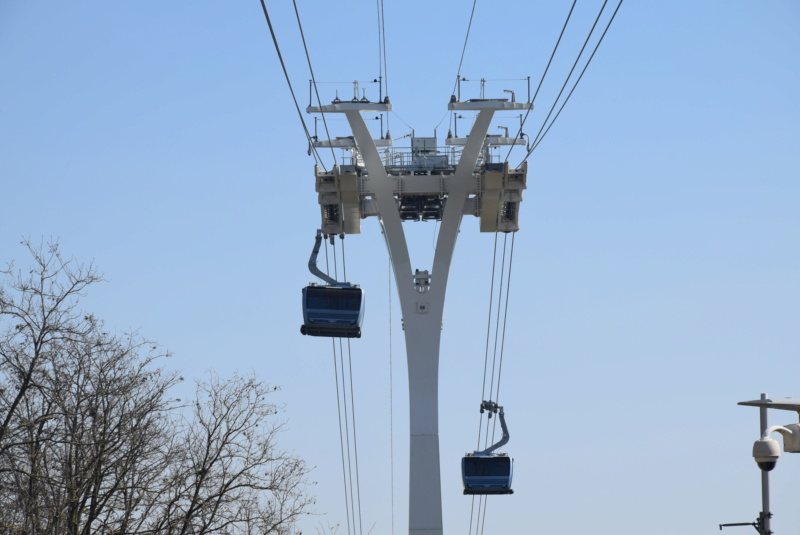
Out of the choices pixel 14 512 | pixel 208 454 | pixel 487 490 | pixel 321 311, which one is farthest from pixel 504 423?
pixel 14 512

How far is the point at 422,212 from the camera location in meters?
42.2

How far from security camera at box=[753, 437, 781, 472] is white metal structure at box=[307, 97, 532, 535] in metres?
25.2

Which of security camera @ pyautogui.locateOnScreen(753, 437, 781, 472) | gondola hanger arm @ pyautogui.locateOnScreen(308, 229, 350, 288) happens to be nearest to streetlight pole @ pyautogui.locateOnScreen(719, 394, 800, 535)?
security camera @ pyautogui.locateOnScreen(753, 437, 781, 472)

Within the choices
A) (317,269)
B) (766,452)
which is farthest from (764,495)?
(317,269)

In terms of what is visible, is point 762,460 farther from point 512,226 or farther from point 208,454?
point 512,226

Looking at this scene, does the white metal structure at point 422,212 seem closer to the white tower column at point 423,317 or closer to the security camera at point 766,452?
the white tower column at point 423,317

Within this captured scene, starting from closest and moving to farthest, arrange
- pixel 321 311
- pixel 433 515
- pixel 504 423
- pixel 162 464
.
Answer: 1. pixel 162 464
2. pixel 321 311
3. pixel 433 515
4. pixel 504 423

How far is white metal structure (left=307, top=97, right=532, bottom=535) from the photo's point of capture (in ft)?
133

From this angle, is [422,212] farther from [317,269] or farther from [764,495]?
[764,495]

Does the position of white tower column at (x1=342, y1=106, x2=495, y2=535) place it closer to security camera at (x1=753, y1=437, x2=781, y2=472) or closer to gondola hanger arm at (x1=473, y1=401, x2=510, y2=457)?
gondola hanger arm at (x1=473, y1=401, x2=510, y2=457)

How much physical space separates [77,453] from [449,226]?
18586 mm

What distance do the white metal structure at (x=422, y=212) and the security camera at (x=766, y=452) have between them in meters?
25.2

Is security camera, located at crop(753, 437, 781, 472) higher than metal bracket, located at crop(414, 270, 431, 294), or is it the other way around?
metal bracket, located at crop(414, 270, 431, 294)

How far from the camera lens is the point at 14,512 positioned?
81.5 feet
